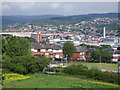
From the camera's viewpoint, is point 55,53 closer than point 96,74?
No

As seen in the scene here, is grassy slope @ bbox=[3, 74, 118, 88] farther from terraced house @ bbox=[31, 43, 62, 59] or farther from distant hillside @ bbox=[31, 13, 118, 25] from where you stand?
distant hillside @ bbox=[31, 13, 118, 25]

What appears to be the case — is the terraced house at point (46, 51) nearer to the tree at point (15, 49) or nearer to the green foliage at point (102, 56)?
the green foliage at point (102, 56)

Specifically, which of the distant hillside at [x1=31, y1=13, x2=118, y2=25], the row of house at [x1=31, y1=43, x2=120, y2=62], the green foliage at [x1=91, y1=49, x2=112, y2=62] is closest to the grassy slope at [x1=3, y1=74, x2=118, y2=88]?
the green foliage at [x1=91, y1=49, x2=112, y2=62]

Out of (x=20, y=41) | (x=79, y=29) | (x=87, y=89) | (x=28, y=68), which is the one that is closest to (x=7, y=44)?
(x=20, y=41)

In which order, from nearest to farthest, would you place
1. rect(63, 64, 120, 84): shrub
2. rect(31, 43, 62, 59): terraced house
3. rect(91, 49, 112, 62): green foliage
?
rect(63, 64, 120, 84): shrub → rect(91, 49, 112, 62): green foliage → rect(31, 43, 62, 59): terraced house

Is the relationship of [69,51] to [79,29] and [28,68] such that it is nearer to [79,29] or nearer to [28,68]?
[28,68]

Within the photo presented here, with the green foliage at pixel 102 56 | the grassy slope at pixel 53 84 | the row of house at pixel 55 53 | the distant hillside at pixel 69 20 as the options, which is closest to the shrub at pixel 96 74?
the grassy slope at pixel 53 84

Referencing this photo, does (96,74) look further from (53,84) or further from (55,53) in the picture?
(55,53)

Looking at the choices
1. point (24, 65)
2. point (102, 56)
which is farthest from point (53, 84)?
point (102, 56)

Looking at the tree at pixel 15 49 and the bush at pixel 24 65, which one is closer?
the bush at pixel 24 65
